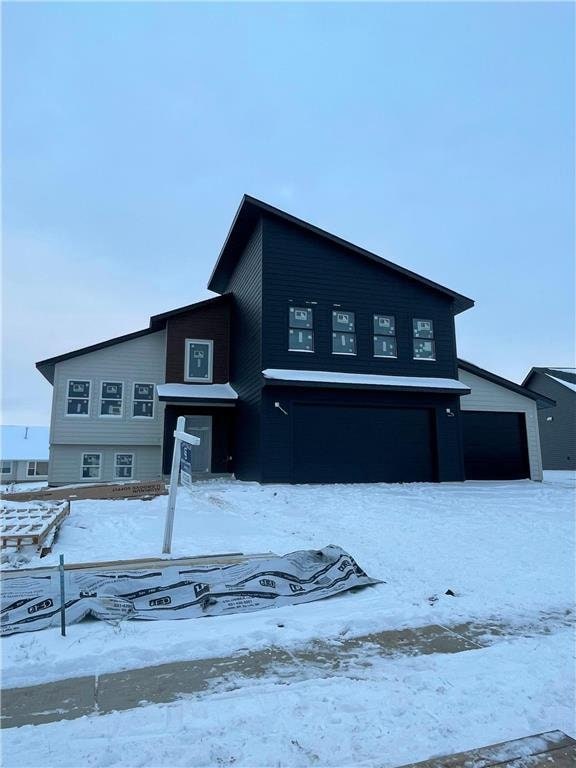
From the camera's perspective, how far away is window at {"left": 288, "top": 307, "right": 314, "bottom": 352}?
49.2 ft

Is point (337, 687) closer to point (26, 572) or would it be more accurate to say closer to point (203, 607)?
point (203, 607)

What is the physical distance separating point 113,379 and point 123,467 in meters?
3.48

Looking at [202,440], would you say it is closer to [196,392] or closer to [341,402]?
[196,392]

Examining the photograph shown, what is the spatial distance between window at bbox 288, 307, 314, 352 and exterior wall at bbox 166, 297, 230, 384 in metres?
4.37

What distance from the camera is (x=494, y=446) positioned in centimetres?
1845

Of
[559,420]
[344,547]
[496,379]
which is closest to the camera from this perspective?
[344,547]

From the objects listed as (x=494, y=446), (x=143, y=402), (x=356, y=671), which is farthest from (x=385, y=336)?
(x=356, y=671)

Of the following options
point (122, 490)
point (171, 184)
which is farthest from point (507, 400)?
point (171, 184)

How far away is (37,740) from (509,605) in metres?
4.32

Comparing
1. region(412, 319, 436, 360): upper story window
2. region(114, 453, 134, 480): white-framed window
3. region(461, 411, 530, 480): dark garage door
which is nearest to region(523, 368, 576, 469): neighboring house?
region(461, 411, 530, 480): dark garage door

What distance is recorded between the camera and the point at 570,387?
27.8m

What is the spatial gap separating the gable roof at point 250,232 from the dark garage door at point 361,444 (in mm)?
4670

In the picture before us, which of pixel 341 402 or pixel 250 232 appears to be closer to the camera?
pixel 341 402

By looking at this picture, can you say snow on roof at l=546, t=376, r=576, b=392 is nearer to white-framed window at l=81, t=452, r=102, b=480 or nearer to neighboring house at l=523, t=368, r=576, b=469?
neighboring house at l=523, t=368, r=576, b=469
